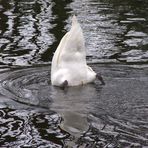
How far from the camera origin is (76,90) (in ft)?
31.0

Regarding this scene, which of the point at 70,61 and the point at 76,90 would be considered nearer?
the point at 76,90

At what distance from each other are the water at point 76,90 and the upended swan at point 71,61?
18 cm

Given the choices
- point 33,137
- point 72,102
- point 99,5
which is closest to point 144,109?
point 72,102

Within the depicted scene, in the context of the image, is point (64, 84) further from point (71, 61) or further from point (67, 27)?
point (67, 27)

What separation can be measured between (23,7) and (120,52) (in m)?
7.99

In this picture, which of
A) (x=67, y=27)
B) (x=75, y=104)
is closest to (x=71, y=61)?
(x=75, y=104)

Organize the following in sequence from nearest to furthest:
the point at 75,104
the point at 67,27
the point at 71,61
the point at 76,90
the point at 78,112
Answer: the point at 78,112
the point at 75,104
the point at 76,90
the point at 71,61
the point at 67,27

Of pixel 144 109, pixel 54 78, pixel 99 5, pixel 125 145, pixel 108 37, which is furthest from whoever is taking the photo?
pixel 99 5

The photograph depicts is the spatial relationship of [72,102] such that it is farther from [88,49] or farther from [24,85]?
[88,49]

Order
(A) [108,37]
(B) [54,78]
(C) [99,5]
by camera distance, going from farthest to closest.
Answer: (C) [99,5]
(A) [108,37]
(B) [54,78]

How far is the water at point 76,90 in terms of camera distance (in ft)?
24.3

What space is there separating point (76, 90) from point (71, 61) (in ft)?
1.66

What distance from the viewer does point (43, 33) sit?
14930 mm

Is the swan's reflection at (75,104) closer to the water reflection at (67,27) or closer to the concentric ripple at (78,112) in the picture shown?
the concentric ripple at (78,112)
